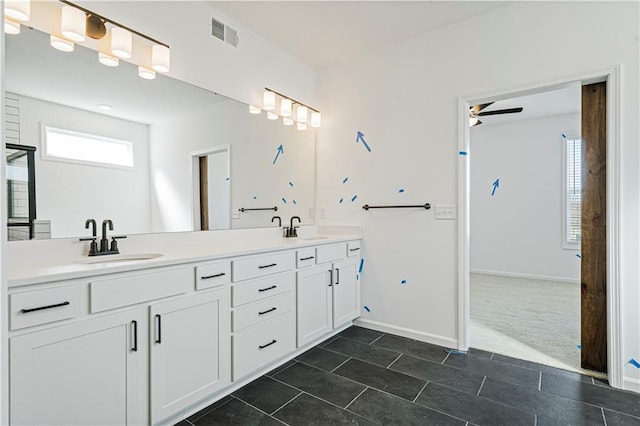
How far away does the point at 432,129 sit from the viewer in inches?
111

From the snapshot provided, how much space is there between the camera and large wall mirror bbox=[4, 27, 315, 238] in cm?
175

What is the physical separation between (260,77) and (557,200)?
475cm

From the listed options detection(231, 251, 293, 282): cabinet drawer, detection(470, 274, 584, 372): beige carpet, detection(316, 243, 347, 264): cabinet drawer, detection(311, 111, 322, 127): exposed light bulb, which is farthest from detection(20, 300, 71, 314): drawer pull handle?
detection(470, 274, 584, 372): beige carpet

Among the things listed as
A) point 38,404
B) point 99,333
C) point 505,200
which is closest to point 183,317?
point 99,333

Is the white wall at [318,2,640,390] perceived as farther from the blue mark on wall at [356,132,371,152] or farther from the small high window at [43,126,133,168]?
the small high window at [43,126,133,168]

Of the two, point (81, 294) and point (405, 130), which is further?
point (405, 130)

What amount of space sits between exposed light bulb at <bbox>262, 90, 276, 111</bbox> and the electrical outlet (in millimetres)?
1713

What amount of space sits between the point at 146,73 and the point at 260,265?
1430 mm

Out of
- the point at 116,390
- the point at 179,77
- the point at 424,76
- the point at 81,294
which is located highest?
the point at 424,76

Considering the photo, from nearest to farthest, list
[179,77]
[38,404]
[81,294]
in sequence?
[38,404] → [81,294] → [179,77]

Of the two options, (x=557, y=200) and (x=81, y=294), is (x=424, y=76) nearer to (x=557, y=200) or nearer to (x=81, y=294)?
(x=81, y=294)

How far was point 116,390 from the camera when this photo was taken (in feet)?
4.83

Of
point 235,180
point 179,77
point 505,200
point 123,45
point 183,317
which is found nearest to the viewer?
point 183,317

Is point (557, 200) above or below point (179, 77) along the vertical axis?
below
